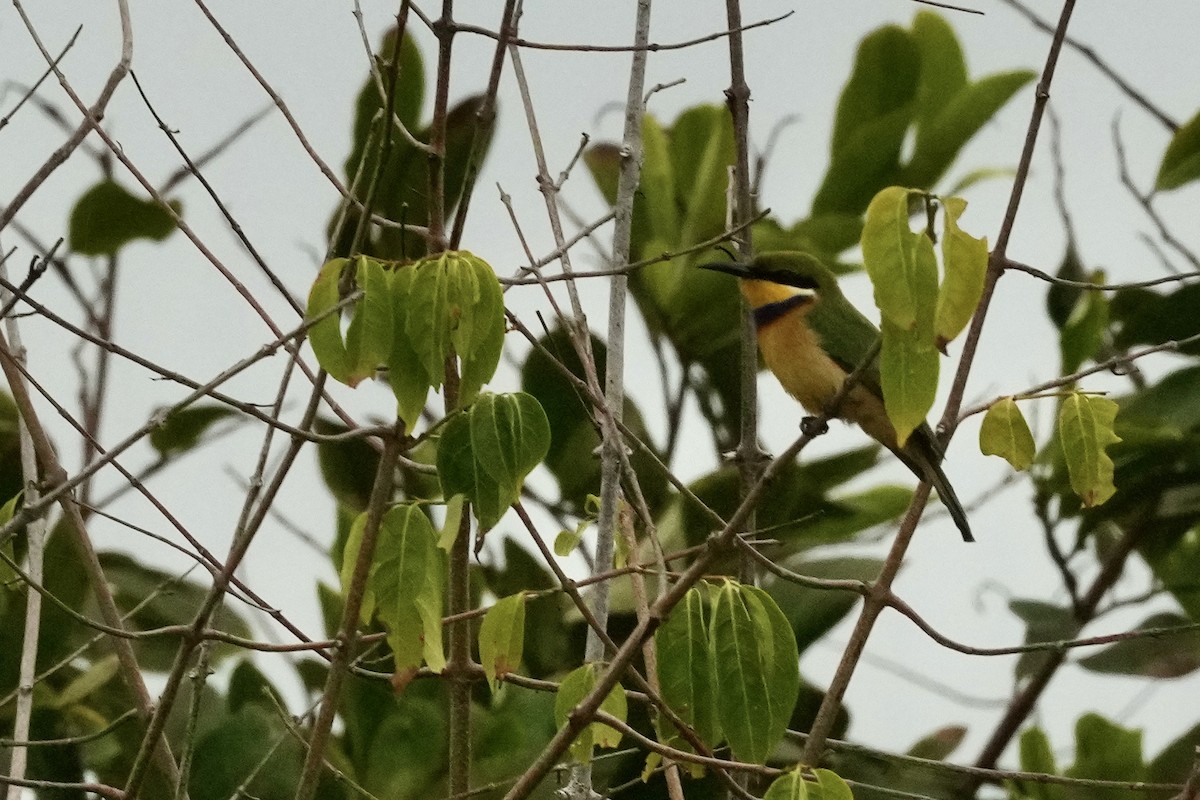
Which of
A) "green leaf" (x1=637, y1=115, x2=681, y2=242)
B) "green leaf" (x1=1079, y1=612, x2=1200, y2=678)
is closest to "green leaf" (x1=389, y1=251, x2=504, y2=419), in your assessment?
"green leaf" (x1=637, y1=115, x2=681, y2=242)

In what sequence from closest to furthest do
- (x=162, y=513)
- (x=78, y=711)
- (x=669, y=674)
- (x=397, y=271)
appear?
(x=397, y=271) → (x=669, y=674) → (x=162, y=513) → (x=78, y=711)

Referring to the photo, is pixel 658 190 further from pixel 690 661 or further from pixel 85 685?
pixel 690 661

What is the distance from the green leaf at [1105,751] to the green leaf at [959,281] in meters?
1.33

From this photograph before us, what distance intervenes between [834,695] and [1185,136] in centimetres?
142

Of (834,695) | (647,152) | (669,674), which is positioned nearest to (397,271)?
(669,674)

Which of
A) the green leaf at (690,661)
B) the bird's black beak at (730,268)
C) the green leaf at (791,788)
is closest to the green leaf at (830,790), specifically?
the green leaf at (791,788)

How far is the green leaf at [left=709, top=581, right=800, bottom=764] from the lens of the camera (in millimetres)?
1077

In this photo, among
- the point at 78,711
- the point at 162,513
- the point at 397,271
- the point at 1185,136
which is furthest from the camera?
the point at 1185,136

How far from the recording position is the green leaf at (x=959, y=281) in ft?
2.99

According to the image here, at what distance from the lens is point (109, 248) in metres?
2.01

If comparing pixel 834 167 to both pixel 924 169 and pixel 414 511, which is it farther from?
pixel 414 511

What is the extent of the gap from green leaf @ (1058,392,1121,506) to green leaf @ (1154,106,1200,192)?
1.21 metres

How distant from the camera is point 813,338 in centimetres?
247

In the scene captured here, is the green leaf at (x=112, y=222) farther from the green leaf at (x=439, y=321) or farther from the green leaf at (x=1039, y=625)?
the green leaf at (x=1039, y=625)
